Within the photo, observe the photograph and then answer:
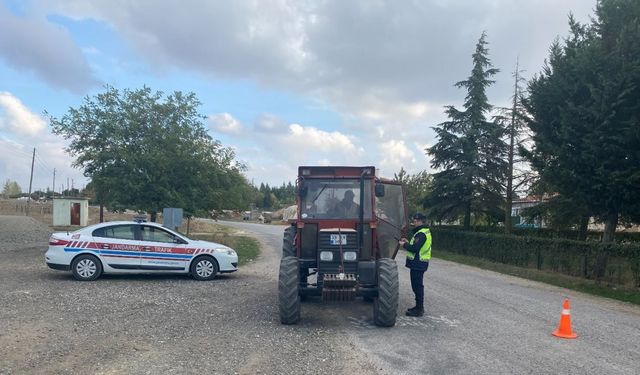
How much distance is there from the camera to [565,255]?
1830 centimetres

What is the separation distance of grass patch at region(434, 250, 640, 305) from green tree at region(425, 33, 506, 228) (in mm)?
7124

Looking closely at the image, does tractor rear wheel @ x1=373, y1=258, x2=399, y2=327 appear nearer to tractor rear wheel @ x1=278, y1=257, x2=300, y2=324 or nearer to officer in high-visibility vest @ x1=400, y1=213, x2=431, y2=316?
officer in high-visibility vest @ x1=400, y1=213, x2=431, y2=316

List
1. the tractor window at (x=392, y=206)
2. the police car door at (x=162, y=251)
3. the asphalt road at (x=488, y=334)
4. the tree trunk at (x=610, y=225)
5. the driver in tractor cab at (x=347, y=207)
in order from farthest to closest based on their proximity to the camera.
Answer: the tree trunk at (x=610, y=225) → the police car door at (x=162, y=251) → the tractor window at (x=392, y=206) → the driver in tractor cab at (x=347, y=207) → the asphalt road at (x=488, y=334)

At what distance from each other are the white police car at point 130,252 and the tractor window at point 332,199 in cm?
562

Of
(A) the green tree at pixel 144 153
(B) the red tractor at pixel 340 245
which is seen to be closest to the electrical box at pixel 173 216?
(A) the green tree at pixel 144 153

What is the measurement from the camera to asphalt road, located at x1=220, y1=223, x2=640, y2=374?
6774 millimetres

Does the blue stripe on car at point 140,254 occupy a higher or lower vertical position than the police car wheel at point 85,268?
higher

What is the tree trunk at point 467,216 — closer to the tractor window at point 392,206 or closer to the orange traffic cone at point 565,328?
the tractor window at point 392,206

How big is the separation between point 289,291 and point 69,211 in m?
33.7

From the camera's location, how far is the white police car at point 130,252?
13.2 m

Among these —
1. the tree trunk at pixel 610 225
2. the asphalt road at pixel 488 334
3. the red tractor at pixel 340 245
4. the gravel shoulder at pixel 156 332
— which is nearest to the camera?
the gravel shoulder at pixel 156 332

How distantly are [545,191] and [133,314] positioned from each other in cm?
2255

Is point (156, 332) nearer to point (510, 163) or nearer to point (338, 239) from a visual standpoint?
point (338, 239)

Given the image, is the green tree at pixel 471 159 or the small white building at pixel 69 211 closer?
the green tree at pixel 471 159
